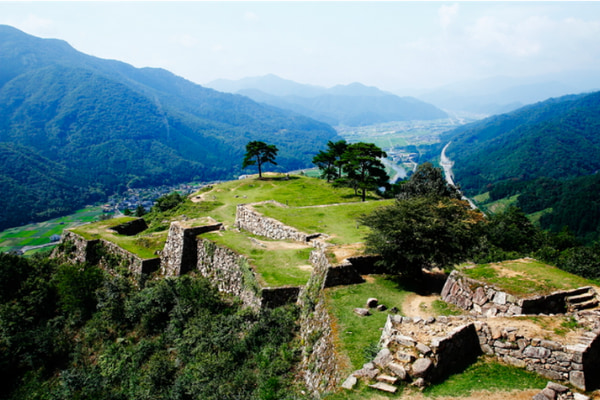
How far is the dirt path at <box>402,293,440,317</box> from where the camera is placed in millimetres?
11852

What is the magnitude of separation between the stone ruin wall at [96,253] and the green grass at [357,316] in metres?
13.9

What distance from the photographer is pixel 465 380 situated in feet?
25.7

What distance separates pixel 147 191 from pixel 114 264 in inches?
5072

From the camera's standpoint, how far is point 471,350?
8773 millimetres

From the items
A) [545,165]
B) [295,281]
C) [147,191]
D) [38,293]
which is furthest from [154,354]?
[545,165]

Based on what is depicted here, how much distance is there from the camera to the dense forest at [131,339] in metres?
11.9

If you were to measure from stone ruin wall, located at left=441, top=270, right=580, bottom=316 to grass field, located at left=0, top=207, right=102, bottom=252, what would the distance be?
77034 millimetres

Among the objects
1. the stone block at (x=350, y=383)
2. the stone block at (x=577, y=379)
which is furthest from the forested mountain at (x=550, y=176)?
the stone block at (x=350, y=383)

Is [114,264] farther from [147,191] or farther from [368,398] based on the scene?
[147,191]

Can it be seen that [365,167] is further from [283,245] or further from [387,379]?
[387,379]

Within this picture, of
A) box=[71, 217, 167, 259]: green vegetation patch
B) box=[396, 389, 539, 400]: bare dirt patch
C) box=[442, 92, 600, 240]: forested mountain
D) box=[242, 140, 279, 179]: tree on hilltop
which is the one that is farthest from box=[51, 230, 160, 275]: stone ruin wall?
box=[442, 92, 600, 240]: forested mountain

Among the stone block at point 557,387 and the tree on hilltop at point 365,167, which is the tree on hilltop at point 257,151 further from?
the stone block at point 557,387

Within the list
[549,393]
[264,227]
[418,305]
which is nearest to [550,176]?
[264,227]

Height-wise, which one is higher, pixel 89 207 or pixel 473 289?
pixel 473 289
